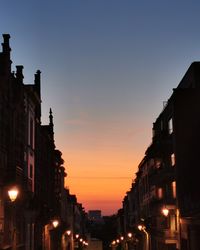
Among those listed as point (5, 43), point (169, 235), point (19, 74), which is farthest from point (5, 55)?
point (169, 235)

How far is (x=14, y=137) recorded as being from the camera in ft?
114

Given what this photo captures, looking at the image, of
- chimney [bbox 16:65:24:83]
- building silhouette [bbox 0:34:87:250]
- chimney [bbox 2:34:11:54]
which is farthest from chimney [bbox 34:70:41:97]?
chimney [bbox 2:34:11:54]

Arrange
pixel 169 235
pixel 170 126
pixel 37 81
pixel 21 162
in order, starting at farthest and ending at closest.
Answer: pixel 37 81 → pixel 169 235 → pixel 170 126 → pixel 21 162

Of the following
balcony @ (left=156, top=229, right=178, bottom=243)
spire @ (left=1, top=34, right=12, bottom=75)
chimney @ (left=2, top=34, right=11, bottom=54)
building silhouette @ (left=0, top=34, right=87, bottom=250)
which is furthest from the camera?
balcony @ (left=156, top=229, right=178, bottom=243)

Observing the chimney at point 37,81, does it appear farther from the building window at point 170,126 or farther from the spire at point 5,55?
the spire at point 5,55

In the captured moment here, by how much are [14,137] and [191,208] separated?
1363cm

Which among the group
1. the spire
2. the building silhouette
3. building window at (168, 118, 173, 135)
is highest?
the spire

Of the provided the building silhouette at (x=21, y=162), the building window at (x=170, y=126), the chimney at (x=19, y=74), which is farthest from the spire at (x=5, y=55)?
the building window at (x=170, y=126)

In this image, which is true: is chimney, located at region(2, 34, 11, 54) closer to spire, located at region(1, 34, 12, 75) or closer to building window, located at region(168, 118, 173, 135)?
A: spire, located at region(1, 34, 12, 75)

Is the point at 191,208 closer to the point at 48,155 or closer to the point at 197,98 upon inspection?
the point at 197,98

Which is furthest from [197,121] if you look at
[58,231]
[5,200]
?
[58,231]

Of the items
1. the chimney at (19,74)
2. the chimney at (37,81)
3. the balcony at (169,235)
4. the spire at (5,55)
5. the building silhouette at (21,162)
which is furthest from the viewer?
the chimney at (37,81)

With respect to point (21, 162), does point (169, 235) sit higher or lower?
lower

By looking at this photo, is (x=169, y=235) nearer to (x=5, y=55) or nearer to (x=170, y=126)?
(x=170, y=126)
